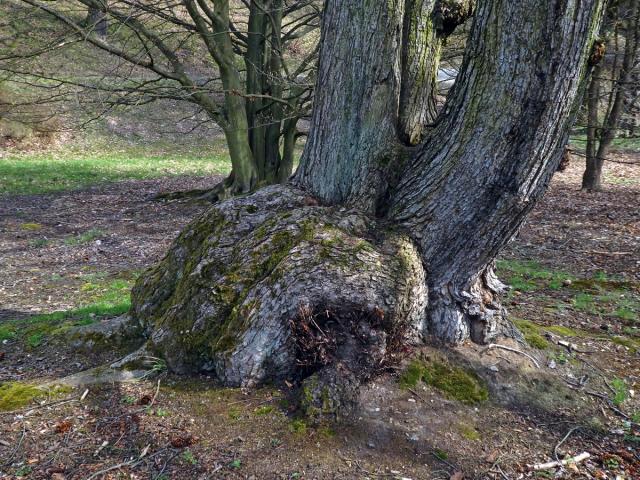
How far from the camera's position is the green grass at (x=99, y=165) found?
17.1m

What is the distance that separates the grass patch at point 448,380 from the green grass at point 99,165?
49.4ft

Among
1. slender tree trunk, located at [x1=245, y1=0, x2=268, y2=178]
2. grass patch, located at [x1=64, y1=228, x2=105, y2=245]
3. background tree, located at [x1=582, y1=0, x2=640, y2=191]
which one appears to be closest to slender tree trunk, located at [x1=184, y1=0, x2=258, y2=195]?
slender tree trunk, located at [x1=245, y1=0, x2=268, y2=178]

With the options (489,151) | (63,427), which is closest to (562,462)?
(489,151)

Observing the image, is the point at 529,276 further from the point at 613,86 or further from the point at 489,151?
the point at 613,86

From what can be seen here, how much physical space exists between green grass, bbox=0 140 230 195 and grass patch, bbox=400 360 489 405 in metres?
15.1

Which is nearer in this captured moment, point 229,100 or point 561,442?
point 561,442

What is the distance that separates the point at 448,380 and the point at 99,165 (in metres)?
19.2

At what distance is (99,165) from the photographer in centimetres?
2036

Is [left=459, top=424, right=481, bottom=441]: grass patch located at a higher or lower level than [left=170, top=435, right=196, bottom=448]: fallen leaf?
higher

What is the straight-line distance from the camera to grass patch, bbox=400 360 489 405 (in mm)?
3909

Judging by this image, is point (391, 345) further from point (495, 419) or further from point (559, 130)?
point (559, 130)

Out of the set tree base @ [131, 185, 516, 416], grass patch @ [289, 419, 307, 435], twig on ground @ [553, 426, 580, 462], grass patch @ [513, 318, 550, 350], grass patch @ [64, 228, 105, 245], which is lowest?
grass patch @ [64, 228, 105, 245]

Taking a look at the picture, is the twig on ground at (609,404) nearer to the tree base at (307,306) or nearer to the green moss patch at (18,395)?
the tree base at (307,306)

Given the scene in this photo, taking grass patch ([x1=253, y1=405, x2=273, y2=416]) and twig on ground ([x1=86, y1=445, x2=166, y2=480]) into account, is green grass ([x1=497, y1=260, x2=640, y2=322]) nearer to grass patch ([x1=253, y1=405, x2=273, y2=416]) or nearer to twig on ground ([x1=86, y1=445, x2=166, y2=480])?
grass patch ([x1=253, y1=405, x2=273, y2=416])
